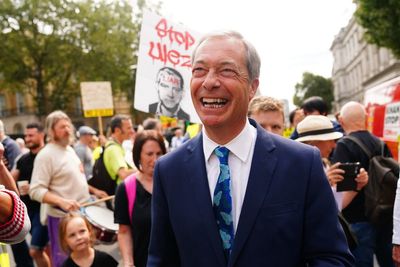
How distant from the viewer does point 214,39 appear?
5.62ft

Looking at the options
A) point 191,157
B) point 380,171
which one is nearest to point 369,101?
point 380,171

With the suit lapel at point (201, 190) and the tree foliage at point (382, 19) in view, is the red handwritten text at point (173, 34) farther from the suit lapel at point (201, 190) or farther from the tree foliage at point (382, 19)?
the tree foliage at point (382, 19)

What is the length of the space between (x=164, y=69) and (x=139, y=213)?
189 cm

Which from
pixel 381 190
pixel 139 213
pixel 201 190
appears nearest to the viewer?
pixel 201 190

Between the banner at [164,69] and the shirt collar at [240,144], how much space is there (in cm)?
220

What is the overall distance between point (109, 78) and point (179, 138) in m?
18.0

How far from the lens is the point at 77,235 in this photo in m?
3.58

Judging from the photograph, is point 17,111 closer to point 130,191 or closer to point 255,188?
point 130,191

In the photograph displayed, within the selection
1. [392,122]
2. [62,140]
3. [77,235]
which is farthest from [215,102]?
[392,122]

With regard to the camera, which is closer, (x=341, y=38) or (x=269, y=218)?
(x=269, y=218)

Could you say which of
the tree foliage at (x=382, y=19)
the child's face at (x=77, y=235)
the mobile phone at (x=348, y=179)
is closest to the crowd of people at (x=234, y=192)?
the mobile phone at (x=348, y=179)

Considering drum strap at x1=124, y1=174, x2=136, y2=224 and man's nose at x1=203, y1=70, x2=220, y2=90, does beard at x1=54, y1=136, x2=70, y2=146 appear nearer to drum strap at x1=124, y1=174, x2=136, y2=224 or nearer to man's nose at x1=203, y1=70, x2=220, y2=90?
drum strap at x1=124, y1=174, x2=136, y2=224

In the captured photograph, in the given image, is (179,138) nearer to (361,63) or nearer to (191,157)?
(191,157)

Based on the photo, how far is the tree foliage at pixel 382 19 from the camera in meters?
21.3
